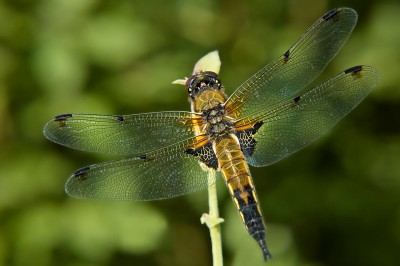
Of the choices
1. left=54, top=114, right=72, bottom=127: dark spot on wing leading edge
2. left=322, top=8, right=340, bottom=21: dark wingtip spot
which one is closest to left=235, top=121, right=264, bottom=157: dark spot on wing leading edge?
left=322, top=8, right=340, bottom=21: dark wingtip spot

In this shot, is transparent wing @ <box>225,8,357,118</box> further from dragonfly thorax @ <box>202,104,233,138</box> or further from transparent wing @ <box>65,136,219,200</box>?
transparent wing @ <box>65,136,219,200</box>

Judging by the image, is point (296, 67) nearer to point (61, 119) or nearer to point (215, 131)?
point (215, 131)

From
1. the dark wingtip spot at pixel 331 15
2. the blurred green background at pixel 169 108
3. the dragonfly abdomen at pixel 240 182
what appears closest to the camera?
the dragonfly abdomen at pixel 240 182

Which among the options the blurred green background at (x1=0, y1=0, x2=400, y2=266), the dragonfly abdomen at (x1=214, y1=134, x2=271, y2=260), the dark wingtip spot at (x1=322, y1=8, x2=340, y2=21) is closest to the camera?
the dragonfly abdomen at (x1=214, y1=134, x2=271, y2=260)

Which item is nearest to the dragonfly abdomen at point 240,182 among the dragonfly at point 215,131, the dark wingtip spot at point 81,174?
the dragonfly at point 215,131

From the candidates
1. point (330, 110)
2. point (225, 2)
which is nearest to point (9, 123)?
point (225, 2)

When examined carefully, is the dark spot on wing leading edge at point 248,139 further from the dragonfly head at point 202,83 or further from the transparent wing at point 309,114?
the dragonfly head at point 202,83
